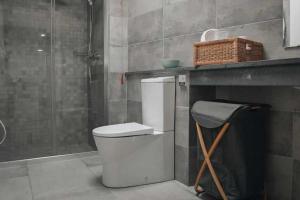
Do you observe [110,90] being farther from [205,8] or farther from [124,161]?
[205,8]

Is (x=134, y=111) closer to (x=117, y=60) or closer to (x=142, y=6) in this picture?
(x=117, y=60)

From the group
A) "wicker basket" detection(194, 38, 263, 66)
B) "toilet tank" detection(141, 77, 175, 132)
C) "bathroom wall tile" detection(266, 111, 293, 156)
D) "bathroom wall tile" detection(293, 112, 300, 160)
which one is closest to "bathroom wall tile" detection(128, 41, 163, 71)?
"toilet tank" detection(141, 77, 175, 132)

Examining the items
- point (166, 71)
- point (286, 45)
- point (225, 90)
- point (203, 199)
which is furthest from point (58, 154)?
point (286, 45)

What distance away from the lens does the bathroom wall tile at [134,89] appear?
2.88 meters

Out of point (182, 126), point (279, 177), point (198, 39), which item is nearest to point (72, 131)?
point (182, 126)

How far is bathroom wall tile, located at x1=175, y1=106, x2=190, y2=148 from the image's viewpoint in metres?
2.07

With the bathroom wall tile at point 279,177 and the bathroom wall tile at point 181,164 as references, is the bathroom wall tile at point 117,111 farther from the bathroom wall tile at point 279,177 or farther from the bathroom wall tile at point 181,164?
the bathroom wall tile at point 279,177

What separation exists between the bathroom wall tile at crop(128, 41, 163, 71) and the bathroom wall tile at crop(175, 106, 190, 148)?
2.25ft

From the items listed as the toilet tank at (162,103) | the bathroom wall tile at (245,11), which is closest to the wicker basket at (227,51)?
the bathroom wall tile at (245,11)

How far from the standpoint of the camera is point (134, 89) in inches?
117

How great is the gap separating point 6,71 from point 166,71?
1.83m

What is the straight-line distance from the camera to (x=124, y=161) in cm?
207

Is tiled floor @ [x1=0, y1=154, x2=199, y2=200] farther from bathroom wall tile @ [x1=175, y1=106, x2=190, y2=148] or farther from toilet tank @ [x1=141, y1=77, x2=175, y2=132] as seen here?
toilet tank @ [x1=141, y1=77, x2=175, y2=132]

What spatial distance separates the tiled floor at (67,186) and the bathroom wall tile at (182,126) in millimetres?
352
